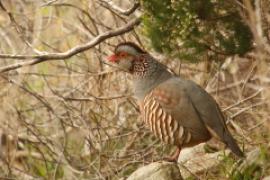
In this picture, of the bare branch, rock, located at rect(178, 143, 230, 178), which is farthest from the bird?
the bare branch

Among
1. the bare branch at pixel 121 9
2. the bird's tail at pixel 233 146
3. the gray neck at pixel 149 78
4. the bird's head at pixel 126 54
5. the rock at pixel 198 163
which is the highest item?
the bare branch at pixel 121 9

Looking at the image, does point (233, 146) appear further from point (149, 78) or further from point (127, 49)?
point (127, 49)

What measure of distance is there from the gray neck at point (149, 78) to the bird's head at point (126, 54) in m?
0.14

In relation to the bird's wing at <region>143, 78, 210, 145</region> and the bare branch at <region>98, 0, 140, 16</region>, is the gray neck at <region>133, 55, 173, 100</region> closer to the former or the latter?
the bird's wing at <region>143, 78, 210, 145</region>

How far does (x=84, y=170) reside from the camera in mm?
9922

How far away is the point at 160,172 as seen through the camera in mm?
7812

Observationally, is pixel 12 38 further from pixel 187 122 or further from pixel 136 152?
pixel 187 122

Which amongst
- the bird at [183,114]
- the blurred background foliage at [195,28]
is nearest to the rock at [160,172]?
the bird at [183,114]

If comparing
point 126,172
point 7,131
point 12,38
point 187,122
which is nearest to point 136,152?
point 126,172

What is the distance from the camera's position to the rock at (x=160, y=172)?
7.77 meters

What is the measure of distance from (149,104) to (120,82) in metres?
2.60

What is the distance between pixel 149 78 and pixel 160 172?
0.99 m

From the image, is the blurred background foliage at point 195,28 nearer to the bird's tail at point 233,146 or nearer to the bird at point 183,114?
the bird at point 183,114

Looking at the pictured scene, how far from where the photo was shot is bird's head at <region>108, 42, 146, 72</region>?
27.3 ft
